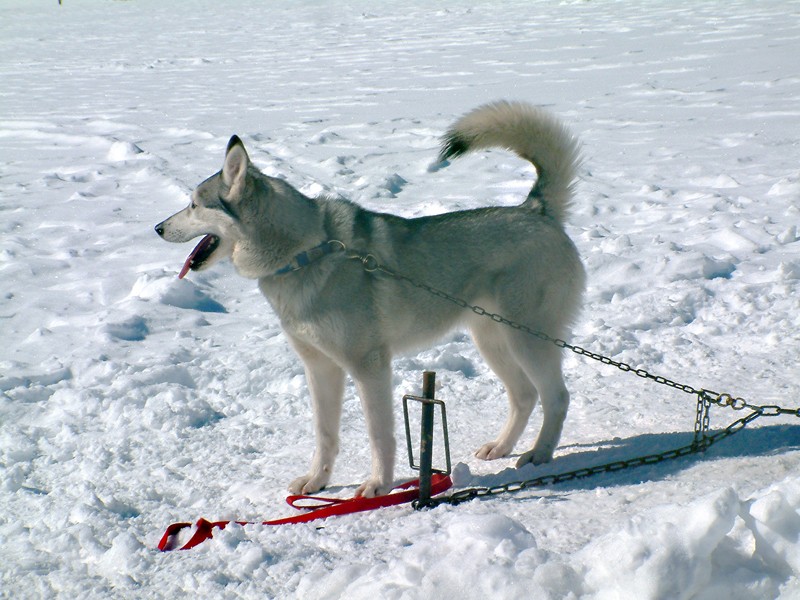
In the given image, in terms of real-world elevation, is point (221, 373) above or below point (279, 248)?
below

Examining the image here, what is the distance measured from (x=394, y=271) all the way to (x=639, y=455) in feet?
4.30

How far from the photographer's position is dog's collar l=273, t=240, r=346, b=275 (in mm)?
3330

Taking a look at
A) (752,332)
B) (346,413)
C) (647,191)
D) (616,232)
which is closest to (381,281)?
(346,413)

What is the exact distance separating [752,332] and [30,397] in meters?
4.09

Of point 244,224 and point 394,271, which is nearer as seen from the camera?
point 244,224

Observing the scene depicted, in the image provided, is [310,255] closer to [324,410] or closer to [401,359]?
[324,410]

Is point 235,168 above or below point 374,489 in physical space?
above

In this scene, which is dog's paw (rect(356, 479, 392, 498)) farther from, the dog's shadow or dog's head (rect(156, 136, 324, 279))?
dog's head (rect(156, 136, 324, 279))

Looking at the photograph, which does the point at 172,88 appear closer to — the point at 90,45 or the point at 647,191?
the point at 90,45

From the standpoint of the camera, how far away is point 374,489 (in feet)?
10.9

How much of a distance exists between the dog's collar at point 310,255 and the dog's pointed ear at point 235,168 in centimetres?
37

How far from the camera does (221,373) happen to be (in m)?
4.64

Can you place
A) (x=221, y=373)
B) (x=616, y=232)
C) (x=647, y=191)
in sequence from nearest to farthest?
(x=221, y=373), (x=616, y=232), (x=647, y=191)

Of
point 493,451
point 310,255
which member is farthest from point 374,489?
point 310,255
